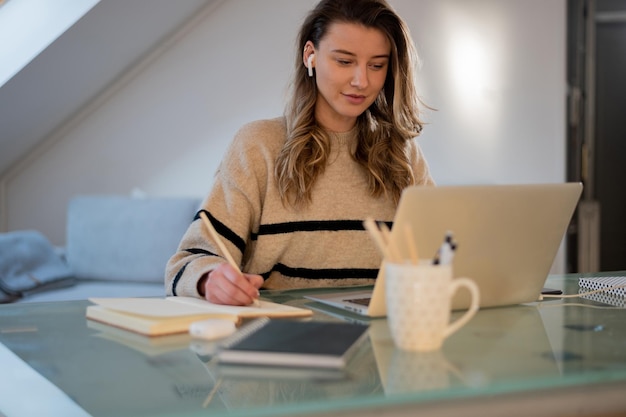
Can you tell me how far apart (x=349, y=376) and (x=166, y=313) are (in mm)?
378

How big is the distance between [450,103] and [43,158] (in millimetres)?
1915

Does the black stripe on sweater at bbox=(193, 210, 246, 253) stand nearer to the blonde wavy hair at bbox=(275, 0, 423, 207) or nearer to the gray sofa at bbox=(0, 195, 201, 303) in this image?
the blonde wavy hair at bbox=(275, 0, 423, 207)

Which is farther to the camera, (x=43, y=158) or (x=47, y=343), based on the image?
(x=43, y=158)

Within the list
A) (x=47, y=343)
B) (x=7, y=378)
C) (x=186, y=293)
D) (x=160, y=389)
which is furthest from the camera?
(x=186, y=293)

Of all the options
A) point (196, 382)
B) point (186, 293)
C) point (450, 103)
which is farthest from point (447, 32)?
point (196, 382)

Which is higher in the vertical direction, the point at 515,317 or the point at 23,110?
the point at 23,110

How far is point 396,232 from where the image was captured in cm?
110

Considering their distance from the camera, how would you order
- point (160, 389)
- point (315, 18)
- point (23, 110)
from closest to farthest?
point (160, 389) → point (315, 18) → point (23, 110)

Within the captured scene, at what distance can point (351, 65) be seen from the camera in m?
1.79

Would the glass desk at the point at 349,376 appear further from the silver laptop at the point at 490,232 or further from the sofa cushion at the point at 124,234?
the sofa cushion at the point at 124,234

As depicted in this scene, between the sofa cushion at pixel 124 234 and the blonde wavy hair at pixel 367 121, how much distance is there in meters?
1.69

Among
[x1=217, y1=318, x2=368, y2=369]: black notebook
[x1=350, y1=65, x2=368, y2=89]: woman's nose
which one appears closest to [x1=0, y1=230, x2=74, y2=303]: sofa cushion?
[x1=350, y1=65, x2=368, y2=89]: woman's nose

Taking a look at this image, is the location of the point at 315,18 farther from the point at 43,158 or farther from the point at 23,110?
the point at 43,158

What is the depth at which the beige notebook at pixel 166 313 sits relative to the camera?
1139 millimetres
